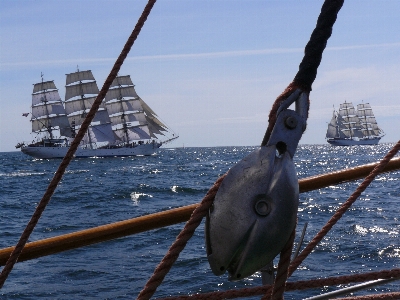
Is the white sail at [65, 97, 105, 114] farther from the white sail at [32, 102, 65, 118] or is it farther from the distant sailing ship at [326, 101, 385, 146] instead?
the distant sailing ship at [326, 101, 385, 146]

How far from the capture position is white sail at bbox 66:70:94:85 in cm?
6462

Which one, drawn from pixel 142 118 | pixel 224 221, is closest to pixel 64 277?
pixel 224 221

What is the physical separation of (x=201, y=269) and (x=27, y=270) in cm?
248

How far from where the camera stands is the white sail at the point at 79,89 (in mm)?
64250

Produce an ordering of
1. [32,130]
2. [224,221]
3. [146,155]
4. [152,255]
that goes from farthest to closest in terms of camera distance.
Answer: [146,155]
[32,130]
[152,255]
[224,221]

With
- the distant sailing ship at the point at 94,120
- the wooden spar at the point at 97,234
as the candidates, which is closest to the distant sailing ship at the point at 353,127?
the distant sailing ship at the point at 94,120

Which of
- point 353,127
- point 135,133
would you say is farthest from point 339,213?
point 353,127

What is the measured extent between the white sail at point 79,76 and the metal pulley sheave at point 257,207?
215ft

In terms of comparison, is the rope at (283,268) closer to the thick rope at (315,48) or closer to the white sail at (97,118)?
the thick rope at (315,48)

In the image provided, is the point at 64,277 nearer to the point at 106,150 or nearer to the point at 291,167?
the point at 291,167

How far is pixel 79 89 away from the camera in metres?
64.6

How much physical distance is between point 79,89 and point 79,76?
1.56 metres

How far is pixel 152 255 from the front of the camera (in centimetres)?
923

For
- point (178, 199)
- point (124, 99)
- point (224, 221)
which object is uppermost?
point (124, 99)
